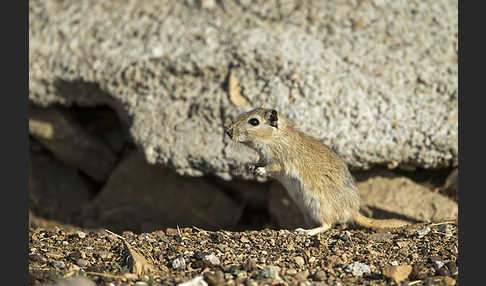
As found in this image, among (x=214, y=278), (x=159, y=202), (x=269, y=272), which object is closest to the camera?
(x=214, y=278)

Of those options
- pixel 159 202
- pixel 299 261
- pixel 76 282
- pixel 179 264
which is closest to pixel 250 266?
pixel 299 261

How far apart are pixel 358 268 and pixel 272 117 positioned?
5.82 ft

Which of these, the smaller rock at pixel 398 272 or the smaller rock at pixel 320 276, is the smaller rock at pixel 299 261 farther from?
the smaller rock at pixel 398 272

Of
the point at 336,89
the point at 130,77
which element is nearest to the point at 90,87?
the point at 130,77

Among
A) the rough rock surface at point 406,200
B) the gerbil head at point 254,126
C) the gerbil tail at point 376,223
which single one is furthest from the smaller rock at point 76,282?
the rough rock surface at point 406,200

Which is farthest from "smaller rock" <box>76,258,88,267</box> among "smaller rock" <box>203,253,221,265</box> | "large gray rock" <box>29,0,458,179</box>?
"large gray rock" <box>29,0,458,179</box>

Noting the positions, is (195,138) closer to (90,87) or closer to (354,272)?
(90,87)

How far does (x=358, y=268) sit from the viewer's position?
13.1 ft

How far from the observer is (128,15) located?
6.79 m

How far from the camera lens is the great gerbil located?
204 inches

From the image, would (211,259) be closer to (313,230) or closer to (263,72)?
(313,230)

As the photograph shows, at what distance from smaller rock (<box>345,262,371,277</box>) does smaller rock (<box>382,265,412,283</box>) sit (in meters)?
0.13

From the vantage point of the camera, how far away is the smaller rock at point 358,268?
3.97 m

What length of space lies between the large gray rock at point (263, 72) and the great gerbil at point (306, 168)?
60 centimetres
